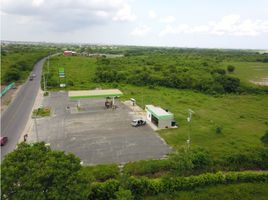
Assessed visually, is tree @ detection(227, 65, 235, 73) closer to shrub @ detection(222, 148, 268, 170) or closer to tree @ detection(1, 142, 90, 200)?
shrub @ detection(222, 148, 268, 170)

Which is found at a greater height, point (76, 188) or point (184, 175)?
point (76, 188)

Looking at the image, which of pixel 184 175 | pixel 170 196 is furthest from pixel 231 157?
pixel 170 196

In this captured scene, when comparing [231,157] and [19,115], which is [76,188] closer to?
[231,157]

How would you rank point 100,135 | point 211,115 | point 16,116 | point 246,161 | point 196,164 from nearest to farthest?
1. point 196,164
2. point 246,161
3. point 100,135
4. point 16,116
5. point 211,115

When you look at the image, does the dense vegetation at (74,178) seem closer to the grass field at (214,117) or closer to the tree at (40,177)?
the tree at (40,177)

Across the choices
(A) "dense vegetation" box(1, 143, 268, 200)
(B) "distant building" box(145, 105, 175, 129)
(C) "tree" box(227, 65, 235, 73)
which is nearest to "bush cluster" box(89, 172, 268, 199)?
(A) "dense vegetation" box(1, 143, 268, 200)

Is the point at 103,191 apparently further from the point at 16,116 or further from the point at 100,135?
the point at 16,116

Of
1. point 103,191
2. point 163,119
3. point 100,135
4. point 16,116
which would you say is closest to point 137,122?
point 163,119
